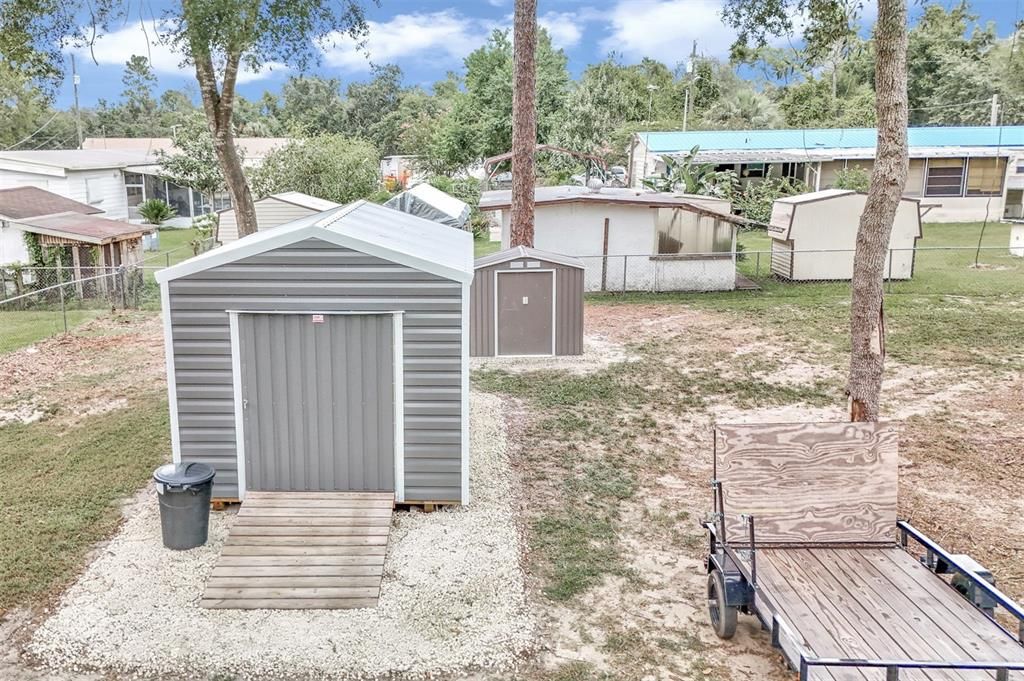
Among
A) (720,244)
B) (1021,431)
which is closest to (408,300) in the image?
(1021,431)

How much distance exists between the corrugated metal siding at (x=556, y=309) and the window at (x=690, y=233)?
6.51 metres

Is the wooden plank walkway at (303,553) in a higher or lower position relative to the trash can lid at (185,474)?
lower

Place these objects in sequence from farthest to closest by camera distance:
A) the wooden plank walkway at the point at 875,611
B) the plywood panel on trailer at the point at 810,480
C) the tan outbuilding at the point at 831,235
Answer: the tan outbuilding at the point at 831,235 < the plywood panel on trailer at the point at 810,480 < the wooden plank walkway at the point at 875,611

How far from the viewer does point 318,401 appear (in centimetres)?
762

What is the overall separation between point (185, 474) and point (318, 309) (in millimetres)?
1800

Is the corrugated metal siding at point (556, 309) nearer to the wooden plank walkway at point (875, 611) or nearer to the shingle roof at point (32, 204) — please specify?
the wooden plank walkway at point (875, 611)

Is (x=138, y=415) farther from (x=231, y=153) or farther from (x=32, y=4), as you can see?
(x=32, y=4)

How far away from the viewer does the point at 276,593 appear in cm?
633

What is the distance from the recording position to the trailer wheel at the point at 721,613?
5809 mm

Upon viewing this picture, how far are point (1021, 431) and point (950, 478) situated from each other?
7.07 feet

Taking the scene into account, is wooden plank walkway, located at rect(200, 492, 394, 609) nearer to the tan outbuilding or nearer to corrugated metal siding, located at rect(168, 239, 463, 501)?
corrugated metal siding, located at rect(168, 239, 463, 501)

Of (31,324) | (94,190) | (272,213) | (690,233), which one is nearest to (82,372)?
(31,324)

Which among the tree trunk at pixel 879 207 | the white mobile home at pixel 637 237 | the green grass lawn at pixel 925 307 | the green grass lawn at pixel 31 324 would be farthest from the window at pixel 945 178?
the green grass lawn at pixel 31 324

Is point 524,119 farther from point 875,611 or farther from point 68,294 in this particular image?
point 875,611
